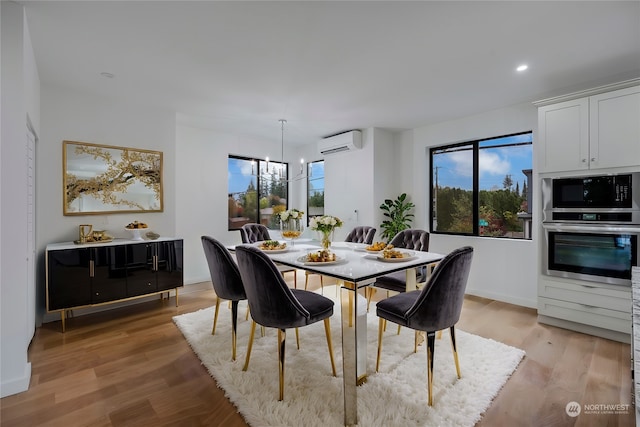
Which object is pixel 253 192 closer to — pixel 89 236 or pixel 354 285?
pixel 89 236

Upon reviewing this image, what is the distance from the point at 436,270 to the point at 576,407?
1240mm

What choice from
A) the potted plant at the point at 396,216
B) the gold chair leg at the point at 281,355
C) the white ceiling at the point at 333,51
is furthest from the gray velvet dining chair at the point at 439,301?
the potted plant at the point at 396,216

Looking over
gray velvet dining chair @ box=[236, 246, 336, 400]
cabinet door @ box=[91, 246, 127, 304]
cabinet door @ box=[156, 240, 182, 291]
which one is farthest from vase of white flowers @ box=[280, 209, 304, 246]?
cabinet door @ box=[91, 246, 127, 304]

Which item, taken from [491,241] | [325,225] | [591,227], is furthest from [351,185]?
[591,227]

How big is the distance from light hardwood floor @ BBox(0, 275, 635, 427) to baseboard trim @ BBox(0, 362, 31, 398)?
4 centimetres

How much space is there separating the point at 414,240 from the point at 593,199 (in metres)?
1.73

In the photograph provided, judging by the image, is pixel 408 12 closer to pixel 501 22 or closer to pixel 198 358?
pixel 501 22

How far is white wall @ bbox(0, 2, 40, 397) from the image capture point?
6.54 feet

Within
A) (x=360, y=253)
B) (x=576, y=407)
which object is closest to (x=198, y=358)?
(x=360, y=253)

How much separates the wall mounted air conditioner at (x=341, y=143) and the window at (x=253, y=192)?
102cm

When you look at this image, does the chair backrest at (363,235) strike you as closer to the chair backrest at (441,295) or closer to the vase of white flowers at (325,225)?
the vase of white flowers at (325,225)

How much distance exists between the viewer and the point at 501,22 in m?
2.10

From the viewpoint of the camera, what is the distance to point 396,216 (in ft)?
16.1

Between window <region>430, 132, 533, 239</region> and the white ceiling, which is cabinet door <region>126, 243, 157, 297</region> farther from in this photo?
window <region>430, 132, 533, 239</region>
